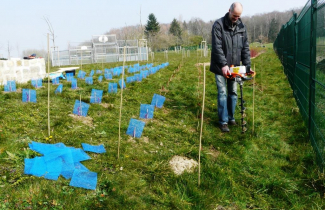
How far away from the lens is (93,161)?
2.79 m

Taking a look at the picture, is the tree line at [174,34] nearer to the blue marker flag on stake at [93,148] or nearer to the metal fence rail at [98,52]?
the metal fence rail at [98,52]

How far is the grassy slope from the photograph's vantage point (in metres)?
2.24

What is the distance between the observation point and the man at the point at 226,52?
3764 millimetres

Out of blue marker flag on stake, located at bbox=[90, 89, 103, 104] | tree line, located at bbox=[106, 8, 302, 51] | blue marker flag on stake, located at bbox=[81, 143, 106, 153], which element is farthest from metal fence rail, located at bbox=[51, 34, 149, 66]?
blue marker flag on stake, located at bbox=[81, 143, 106, 153]

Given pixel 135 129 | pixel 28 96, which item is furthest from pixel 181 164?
pixel 28 96

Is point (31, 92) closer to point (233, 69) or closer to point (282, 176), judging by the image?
point (233, 69)

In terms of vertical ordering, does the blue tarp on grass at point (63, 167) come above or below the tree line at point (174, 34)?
below

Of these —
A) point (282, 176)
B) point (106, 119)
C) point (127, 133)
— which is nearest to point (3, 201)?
point (127, 133)

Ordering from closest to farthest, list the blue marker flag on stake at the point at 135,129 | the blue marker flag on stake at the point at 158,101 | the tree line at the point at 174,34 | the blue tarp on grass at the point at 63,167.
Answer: the blue tarp on grass at the point at 63,167 < the blue marker flag on stake at the point at 135,129 < the blue marker flag on stake at the point at 158,101 < the tree line at the point at 174,34

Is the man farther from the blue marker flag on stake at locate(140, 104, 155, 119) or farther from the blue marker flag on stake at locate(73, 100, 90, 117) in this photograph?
the blue marker flag on stake at locate(73, 100, 90, 117)

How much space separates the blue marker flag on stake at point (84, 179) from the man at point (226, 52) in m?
2.19

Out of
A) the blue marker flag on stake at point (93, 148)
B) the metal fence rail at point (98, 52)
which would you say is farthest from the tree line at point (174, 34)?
the blue marker flag on stake at point (93, 148)

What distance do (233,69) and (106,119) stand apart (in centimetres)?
200

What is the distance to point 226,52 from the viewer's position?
13.0 feet
